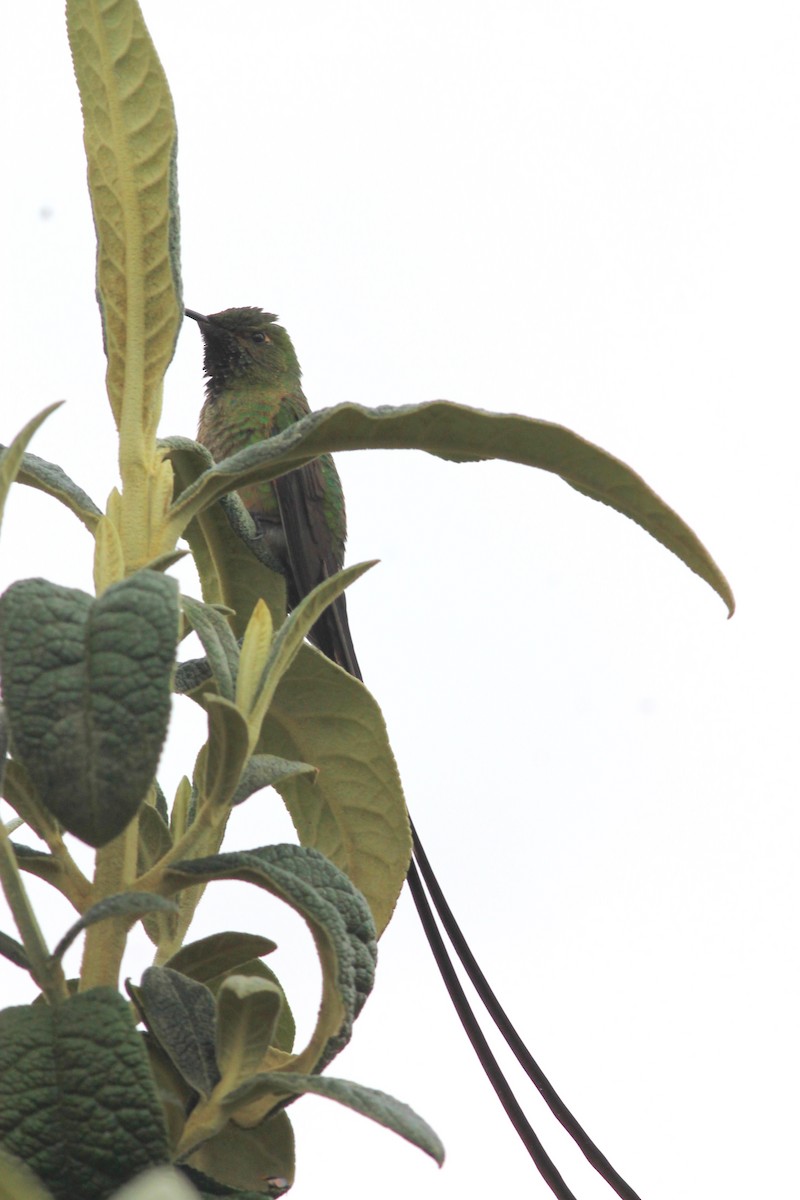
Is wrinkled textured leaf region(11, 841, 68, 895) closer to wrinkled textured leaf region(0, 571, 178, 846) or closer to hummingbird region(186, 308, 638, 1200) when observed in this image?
wrinkled textured leaf region(0, 571, 178, 846)

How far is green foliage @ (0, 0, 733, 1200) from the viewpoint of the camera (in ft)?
2.54

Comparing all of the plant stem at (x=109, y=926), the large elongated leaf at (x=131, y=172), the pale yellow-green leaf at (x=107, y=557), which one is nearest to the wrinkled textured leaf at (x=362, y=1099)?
the plant stem at (x=109, y=926)

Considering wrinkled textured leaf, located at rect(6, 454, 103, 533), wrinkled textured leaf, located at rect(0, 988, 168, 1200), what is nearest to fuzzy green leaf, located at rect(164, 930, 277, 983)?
wrinkled textured leaf, located at rect(0, 988, 168, 1200)

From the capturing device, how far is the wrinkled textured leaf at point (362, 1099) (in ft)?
2.70

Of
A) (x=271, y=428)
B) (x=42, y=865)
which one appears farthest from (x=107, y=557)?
(x=271, y=428)

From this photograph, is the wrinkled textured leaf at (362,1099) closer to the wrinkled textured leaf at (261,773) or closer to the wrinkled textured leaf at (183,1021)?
the wrinkled textured leaf at (183,1021)

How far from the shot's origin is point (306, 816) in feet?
4.08

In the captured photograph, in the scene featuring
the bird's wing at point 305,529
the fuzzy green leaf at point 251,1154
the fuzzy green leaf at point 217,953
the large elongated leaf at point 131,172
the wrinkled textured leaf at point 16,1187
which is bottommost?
the wrinkled textured leaf at point 16,1187

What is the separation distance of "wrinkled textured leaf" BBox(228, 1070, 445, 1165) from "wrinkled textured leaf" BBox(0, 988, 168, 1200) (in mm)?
84

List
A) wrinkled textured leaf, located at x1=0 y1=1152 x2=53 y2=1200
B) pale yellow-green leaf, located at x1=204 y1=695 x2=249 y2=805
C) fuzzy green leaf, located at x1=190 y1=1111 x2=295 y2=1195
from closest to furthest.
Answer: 1. wrinkled textured leaf, located at x1=0 y1=1152 x2=53 y2=1200
2. pale yellow-green leaf, located at x1=204 y1=695 x2=249 y2=805
3. fuzzy green leaf, located at x1=190 y1=1111 x2=295 y2=1195

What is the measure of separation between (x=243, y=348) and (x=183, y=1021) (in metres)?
2.66

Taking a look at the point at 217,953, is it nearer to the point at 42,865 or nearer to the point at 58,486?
the point at 42,865

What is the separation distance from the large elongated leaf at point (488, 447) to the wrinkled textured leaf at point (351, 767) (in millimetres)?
223

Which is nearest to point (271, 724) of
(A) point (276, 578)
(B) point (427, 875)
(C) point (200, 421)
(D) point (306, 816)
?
(D) point (306, 816)
